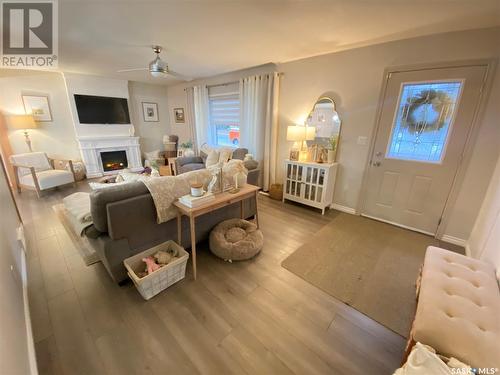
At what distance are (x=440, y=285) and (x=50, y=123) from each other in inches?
262

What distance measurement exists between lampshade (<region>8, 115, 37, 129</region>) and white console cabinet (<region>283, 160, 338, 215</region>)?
4.89 meters

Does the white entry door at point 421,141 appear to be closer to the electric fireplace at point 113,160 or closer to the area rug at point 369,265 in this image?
the area rug at point 369,265

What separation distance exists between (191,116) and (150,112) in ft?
4.62

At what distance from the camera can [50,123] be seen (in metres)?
4.42

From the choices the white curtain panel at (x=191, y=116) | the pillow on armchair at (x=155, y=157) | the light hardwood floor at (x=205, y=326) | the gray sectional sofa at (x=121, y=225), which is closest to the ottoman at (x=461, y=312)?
the light hardwood floor at (x=205, y=326)

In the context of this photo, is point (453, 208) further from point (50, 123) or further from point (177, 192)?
point (50, 123)

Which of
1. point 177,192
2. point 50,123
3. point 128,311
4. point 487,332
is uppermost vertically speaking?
point 50,123

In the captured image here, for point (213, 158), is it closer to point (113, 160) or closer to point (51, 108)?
point (113, 160)

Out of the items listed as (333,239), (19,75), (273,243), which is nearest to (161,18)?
(273,243)

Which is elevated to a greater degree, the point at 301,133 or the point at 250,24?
the point at 250,24

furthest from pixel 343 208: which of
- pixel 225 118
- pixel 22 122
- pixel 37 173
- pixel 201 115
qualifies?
pixel 22 122

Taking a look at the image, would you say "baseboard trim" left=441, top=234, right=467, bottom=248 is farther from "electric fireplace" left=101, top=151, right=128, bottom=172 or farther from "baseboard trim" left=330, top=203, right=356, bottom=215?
"electric fireplace" left=101, top=151, right=128, bottom=172

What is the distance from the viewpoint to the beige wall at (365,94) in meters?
2.11

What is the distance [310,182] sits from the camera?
10.7 ft
